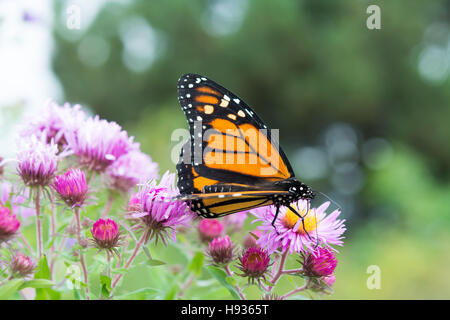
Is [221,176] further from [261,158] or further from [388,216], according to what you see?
[388,216]

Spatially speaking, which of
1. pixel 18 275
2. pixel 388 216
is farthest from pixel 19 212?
pixel 388 216

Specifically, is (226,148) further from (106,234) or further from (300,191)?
(106,234)

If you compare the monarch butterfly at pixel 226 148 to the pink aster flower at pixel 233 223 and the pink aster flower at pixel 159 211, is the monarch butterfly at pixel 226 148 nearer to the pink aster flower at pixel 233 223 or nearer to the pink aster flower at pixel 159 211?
the pink aster flower at pixel 159 211

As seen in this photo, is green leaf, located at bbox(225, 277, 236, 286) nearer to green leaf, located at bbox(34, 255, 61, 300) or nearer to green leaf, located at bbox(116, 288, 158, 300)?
green leaf, located at bbox(116, 288, 158, 300)

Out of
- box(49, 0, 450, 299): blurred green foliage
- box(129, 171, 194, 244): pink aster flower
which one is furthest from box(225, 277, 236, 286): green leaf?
box(49, 0, 450, 299): blurred green foliage

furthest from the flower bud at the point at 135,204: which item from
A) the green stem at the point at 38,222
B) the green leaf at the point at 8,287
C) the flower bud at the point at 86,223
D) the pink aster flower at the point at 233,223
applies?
the pink aster flower at the point at 233,223

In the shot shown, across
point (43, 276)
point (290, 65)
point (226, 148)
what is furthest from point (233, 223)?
point (290, 65)
